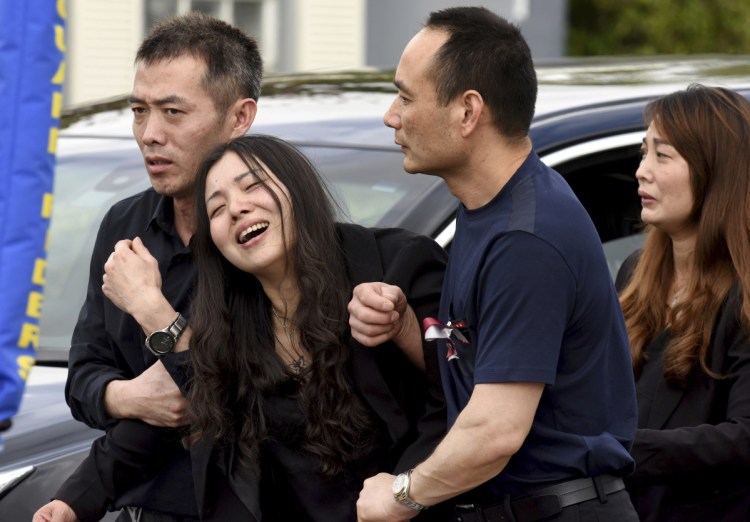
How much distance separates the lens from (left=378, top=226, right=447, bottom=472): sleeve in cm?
299

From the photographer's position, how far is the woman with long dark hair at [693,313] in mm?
3408

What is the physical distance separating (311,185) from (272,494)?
680 mm

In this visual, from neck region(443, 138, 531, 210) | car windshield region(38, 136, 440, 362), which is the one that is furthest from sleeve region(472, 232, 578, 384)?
car windshield region(38, 136, 440, 362)

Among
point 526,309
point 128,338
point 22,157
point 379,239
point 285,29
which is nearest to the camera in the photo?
point 22,157

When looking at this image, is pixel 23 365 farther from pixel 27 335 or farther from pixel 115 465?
pixel 115 465

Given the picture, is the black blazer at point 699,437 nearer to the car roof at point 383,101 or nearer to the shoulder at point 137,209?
the car roof at point 383,101

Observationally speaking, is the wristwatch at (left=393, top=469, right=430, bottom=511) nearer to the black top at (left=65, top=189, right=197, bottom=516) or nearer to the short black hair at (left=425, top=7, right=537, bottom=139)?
the black top at (left=65, top=189, right=197, bottom=516)

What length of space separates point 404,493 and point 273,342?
490 mm

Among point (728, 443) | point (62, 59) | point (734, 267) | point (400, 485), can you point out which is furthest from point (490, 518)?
point (62, 59)

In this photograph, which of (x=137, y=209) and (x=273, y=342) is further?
(x=137, y=209)

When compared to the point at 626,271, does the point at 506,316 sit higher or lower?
higher

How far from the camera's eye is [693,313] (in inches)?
140

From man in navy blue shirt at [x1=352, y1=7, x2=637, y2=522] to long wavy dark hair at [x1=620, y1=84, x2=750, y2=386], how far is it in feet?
2.30

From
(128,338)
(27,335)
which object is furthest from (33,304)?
(128,338)
